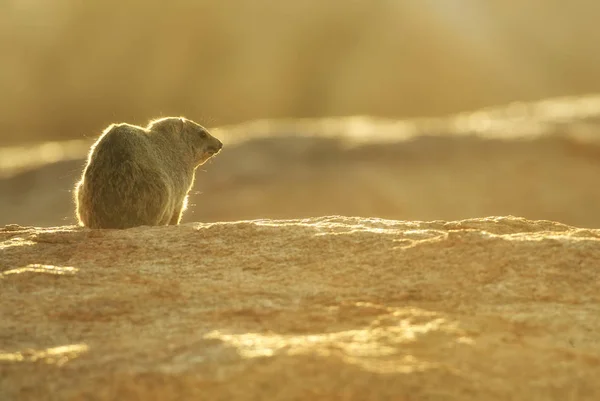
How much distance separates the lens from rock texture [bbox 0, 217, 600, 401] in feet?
10.6

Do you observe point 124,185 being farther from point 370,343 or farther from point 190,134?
point 370,343

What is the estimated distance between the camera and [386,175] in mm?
21656

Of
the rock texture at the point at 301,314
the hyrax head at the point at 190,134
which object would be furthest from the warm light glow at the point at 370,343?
the hyrax head at the point at 190,134

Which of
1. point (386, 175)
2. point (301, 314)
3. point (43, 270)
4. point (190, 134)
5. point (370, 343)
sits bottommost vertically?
point (370, 343)

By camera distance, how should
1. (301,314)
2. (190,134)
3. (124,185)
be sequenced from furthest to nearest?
1. (190,134)
2. (124,185)
3. (301,314)

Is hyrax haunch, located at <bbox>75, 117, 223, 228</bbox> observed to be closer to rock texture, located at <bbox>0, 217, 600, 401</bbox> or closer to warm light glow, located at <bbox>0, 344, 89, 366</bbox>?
rock texture, located at <bbox>0, 217, 600, 401</bbox>

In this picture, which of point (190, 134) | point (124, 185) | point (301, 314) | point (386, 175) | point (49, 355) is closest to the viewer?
point (49, 355)

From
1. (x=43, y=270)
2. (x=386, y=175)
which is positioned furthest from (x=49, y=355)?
(x=386, y=175)

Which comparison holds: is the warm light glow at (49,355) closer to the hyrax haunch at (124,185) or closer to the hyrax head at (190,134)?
the hyrax haunch at (124,185)

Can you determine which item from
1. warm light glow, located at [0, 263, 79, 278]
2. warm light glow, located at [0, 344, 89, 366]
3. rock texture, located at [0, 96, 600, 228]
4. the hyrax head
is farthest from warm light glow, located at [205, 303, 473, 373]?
rock texture, located at [0, 96, 600, 228]

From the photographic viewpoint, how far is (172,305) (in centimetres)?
430

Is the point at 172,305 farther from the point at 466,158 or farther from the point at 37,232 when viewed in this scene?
the point at 466,158

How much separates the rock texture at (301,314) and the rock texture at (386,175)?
1420 centimetres

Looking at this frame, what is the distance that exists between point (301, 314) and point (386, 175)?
1776cm
